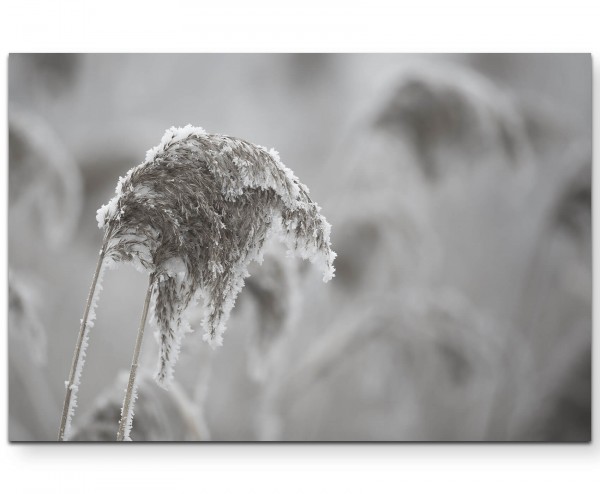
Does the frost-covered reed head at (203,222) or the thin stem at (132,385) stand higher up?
the frost-covered reed head at (203,222)

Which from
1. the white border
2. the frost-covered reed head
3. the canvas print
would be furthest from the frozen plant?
the white border

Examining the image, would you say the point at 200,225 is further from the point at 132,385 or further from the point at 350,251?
the point at 350,251

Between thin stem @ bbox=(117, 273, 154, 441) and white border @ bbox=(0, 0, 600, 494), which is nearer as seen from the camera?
thin stem @ bbox=(117, 273, 154, 441)

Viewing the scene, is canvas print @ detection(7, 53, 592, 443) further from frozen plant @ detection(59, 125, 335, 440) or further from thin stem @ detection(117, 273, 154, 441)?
frozen plant @ detection(59, 125, 335, 440)

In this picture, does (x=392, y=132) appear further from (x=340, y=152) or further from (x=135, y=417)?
(x=135, y=417)
